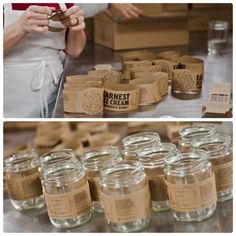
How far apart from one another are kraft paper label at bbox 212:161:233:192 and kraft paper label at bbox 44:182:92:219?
1.03ft

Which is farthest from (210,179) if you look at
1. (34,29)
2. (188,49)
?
(188,49)

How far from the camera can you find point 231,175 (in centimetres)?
121

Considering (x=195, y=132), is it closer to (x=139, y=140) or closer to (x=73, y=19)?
(x=139, y=140)

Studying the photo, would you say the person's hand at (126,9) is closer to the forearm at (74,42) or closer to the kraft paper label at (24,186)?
the forearm at (74,42)

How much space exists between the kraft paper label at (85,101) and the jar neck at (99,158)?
0.34 feet

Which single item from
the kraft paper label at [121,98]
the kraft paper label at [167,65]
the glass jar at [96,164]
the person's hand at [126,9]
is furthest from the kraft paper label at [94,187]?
the person's hand at [126,9]

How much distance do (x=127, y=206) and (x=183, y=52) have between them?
1099mm

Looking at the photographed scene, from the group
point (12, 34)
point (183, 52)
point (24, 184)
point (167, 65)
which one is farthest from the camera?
point (183, 52)

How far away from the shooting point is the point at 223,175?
1200 millimetres

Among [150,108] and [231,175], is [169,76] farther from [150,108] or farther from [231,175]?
[231,175]

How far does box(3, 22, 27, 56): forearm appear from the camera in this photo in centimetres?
143

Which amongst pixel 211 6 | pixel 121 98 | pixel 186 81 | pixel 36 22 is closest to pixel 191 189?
pixel 121 98

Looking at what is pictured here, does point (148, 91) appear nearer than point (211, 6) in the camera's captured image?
Yes

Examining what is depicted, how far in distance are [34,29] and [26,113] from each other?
13.0 inches
